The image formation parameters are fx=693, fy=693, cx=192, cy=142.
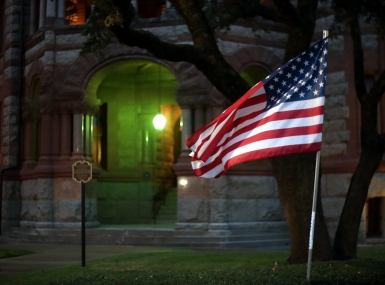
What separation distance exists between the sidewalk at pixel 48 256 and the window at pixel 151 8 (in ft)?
25.4

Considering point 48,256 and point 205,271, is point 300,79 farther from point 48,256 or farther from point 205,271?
point 48,256

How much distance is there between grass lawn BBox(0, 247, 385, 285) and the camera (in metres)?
9.62

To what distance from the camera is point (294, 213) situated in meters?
12.4

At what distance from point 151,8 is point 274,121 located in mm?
13436

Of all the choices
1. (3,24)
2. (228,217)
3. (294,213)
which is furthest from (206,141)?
(3,24)

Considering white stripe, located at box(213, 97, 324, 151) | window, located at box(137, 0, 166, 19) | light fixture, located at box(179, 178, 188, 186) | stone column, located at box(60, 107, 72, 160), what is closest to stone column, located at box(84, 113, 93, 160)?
stone column, located at box(60, 107, 72, 160)

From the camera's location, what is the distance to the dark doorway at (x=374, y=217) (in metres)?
19.2

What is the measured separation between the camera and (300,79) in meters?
9.98

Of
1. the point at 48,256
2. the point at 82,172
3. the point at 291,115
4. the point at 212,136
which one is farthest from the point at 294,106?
the point at 48,256

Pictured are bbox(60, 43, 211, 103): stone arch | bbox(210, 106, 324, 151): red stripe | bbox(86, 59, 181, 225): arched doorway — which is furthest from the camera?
bbox(86, 59, 181, 225): arched doorway

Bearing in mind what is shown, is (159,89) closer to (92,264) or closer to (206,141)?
(92,264)

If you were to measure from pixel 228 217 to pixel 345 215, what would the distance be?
621cm

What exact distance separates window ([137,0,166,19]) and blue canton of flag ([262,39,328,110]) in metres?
12.4

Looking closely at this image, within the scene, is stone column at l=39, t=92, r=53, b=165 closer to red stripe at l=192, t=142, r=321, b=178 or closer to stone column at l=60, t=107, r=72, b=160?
stone column at l=60, t=107, r=72, b=160
